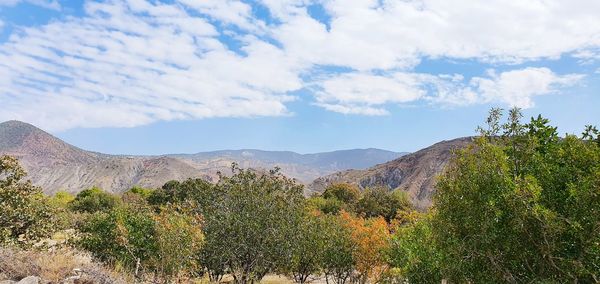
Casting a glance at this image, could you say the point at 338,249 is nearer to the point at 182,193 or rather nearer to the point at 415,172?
the point at 182,193

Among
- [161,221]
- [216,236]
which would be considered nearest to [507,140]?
[161,221]

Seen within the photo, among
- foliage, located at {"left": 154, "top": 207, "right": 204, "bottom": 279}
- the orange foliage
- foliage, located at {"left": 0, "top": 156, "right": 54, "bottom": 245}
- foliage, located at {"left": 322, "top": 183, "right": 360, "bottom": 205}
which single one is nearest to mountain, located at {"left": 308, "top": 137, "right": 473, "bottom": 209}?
foliage, located at {"left": 322, "top": 183, "right": 360, "bottom": 205}

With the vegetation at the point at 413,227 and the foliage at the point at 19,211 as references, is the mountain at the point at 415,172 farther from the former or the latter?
the foliage at the point at 19,211

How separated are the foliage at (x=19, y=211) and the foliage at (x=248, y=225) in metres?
8.63

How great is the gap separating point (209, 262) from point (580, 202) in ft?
73.7

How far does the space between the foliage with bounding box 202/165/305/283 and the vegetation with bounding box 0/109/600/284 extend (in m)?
0.07

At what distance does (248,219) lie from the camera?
83.7ft

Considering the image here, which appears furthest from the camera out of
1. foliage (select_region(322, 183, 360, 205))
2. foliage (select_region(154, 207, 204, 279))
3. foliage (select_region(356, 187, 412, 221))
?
foliage (select_region(322, 183, 360, 205))

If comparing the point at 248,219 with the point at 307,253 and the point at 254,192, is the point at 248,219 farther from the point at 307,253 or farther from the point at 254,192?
the point at 307,253

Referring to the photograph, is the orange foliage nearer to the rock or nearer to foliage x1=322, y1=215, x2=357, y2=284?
foliage x1=322, y1=215, x2=357, y2=284

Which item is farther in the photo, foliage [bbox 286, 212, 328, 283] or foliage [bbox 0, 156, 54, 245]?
foliage [bbox 286, 212, 328, 283]

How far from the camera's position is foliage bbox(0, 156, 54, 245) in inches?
703

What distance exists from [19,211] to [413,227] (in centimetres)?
1689

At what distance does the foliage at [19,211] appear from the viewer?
17.8 m
